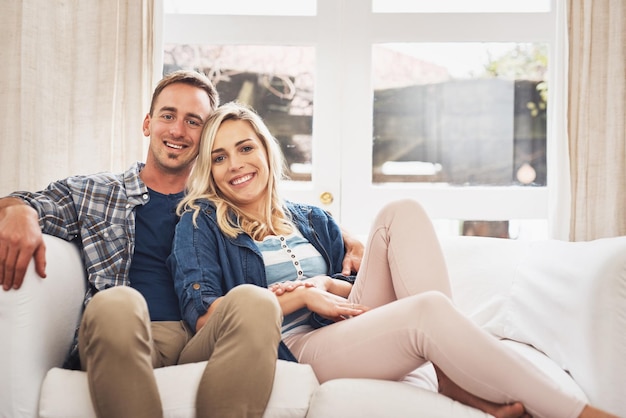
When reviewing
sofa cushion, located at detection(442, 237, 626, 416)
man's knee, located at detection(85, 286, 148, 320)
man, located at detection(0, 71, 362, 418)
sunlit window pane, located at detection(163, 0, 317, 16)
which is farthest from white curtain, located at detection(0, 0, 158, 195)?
sofa cushion, located at detection(442, 237, 626, 416)

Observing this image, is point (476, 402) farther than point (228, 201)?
No

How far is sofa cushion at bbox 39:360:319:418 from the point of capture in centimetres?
158

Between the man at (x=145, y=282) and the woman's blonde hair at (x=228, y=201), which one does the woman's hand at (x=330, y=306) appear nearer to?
the man at (x=145, y=282)

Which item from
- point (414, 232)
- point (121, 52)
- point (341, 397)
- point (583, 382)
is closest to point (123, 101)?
point (121, 52)

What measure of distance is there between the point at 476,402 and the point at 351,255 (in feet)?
2.40

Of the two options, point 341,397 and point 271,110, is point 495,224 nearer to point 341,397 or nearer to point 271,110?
point 271,110

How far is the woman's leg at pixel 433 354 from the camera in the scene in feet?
5.04

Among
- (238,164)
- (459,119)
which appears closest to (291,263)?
(238,164)

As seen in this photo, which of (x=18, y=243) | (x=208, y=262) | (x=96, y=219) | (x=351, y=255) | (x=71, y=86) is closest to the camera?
(x=18, y=243)

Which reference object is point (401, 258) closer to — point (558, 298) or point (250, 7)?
point (558, 298)

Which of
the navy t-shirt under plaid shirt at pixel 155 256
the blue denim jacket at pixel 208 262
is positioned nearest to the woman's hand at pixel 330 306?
the blue denim jacket at pixel 208 262

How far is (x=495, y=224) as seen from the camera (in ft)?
10.1

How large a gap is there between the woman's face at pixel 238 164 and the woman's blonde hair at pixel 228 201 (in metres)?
0.02

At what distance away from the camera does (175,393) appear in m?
1.59
